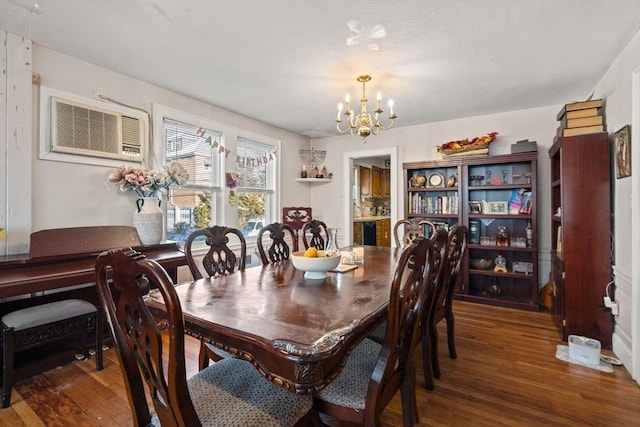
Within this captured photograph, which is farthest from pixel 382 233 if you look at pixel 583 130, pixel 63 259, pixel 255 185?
pixel 63 259

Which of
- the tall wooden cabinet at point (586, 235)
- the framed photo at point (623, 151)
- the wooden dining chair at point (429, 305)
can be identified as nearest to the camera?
the wooden dining chair at point (429, 305)

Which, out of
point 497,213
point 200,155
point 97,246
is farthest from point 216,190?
point 497,213

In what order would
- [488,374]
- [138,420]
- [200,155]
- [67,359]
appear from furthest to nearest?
[200,155]
[67,359]
[488,374]
[138,420]

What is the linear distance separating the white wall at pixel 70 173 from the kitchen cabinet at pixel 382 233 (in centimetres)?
466

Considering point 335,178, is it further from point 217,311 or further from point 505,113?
point 217,311

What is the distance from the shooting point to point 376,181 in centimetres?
708

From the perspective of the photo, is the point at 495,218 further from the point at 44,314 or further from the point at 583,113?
the point at 44,314

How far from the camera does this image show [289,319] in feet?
3.99

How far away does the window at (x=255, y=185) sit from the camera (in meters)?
4.22

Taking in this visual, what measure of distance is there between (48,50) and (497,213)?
477 centimetres

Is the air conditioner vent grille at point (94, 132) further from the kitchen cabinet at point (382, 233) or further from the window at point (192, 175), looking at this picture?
the kitchen cabinet at point (382, 233)

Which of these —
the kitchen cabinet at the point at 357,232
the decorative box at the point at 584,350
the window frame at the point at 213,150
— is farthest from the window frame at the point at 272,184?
the decorative box at the point at 584,350

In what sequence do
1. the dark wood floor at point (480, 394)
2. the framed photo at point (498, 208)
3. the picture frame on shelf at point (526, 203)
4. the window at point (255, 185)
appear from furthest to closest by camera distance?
the window at point (255, 185) → the framed photo at point (498, 208) → the picture frame on shelf at point (526, 203) → the dark wood floor at point (480, 394)

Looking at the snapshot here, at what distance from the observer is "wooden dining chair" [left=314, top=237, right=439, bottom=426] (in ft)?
3.82
